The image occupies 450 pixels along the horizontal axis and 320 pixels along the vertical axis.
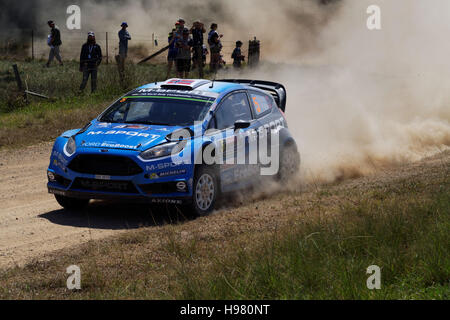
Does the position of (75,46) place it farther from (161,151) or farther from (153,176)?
(153,176)

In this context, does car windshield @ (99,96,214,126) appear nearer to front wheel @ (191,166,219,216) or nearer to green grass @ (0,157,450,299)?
front wheel @ (191,166,219,216)

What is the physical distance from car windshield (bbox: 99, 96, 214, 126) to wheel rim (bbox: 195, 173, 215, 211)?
818 mm

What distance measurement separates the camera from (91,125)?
984cm

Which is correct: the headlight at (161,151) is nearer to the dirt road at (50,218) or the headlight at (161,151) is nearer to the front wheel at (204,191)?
the front wheel at (204,191)

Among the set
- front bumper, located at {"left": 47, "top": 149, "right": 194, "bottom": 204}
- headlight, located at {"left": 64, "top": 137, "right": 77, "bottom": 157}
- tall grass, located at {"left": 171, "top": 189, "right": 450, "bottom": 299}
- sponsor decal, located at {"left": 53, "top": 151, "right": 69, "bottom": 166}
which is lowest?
tall grass, located at {"left": 171, "top": 189, "right": 450, "bottom": 299}

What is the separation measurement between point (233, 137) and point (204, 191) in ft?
3.47

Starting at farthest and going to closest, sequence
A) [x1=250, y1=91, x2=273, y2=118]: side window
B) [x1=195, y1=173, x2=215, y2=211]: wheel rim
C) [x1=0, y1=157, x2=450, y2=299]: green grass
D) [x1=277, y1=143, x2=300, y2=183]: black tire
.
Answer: [x1=277, y1=143, x2=300, y2=183]: black tire → [x1=250, y1=91, x2=273, y2=118]: side window → [x1=195, y1=173, x2=215, y2=211]: wheel rim → [x1=0, y1=157, x2=450, y2=299]: green grass

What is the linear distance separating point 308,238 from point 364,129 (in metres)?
9.58

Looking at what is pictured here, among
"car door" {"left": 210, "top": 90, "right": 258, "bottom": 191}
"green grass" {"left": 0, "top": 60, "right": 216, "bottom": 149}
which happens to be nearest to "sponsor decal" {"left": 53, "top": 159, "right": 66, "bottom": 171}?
"car door" {"left": 210, "top": 90, "right": 258, "bottom": 191}

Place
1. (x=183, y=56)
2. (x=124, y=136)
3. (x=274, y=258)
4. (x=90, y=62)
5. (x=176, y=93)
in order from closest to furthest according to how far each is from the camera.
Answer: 1. (x=274, y=258)
2. (x=124, y=136)
3. (x=176, y=93)
4. (x=90, y=62)
5. (x=183, y=56)

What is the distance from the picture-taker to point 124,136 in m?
9.24

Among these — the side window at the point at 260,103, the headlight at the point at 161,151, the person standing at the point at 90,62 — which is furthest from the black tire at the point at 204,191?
the person standing at the point at 90,62

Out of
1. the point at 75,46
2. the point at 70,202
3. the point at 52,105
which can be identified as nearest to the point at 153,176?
the point at 70,202

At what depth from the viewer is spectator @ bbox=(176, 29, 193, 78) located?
21016 millimetres
